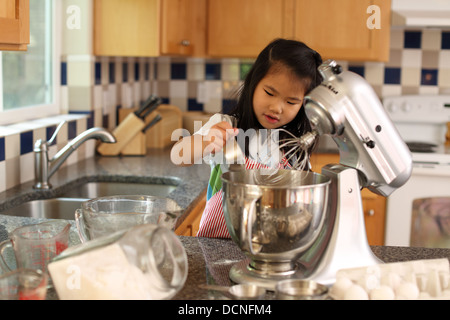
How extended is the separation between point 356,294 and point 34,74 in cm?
191

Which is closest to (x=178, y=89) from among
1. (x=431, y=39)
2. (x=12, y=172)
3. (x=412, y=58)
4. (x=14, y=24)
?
(x=412, y=58)

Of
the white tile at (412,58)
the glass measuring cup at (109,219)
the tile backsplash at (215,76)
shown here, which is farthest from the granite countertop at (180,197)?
the white tile at (412,58)

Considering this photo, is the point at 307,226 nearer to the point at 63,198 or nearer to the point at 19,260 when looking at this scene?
the point at 19,260

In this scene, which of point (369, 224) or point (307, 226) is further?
point (369, 224)

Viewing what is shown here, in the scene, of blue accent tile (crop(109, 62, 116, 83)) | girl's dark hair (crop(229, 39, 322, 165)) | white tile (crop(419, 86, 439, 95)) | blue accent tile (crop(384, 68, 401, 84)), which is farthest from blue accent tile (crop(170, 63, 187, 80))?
girl's dark hair (crop(229, 39, 322, 165))

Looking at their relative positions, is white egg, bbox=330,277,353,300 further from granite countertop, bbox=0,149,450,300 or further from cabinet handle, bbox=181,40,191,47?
cabinet handle, bbox=181,40,191,47

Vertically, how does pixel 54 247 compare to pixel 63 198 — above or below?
above

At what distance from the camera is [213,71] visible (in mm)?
3646

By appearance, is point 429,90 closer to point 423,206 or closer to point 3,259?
point 423,206

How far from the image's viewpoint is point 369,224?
118 inches

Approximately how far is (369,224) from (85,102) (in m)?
1.48

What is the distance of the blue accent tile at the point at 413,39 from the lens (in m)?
3.49

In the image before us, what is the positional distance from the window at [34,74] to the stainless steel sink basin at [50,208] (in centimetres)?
35

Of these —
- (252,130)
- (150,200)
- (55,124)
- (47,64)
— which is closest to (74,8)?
(47,64)
